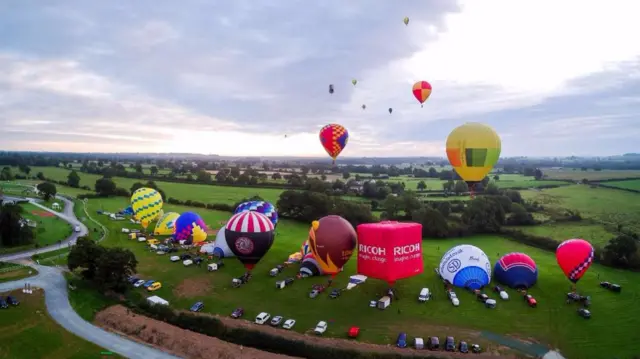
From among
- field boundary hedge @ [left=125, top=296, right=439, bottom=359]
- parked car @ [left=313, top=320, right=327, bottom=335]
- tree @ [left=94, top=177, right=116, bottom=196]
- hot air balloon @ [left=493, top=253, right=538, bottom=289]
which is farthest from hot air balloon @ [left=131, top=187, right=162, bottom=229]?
hot air balloon @ [left=493, top=253, right=538, bottom=289]

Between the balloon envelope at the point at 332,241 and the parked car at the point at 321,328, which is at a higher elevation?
the balloon envelope at the point at 332,241

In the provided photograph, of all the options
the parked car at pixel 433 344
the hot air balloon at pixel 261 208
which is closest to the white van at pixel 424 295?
the parked car at pixel 433 344

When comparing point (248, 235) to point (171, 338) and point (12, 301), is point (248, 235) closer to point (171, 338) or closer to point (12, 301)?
point (171, 338)

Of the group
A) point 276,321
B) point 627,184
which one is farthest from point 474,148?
point 627,184

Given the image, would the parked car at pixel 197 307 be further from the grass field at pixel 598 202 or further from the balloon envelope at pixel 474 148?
the grass field at pixel 598 202

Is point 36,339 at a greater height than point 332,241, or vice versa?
point 332,241

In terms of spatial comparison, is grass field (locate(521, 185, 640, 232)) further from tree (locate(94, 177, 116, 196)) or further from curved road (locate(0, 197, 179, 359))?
tree (locate(94, 177, 116, 196))
